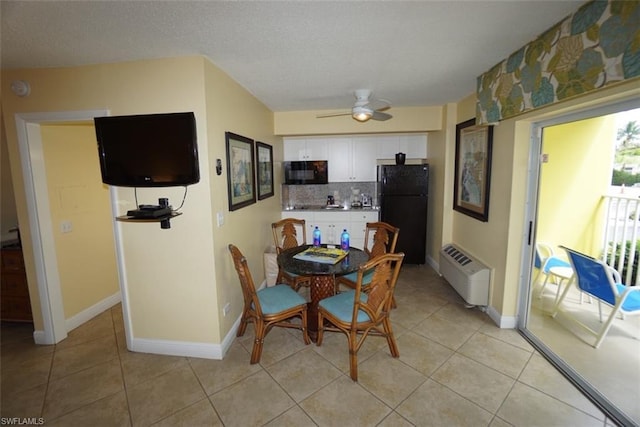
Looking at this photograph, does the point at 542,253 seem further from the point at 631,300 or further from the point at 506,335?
the point at 506,335

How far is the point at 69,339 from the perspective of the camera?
→ 8.83 ft

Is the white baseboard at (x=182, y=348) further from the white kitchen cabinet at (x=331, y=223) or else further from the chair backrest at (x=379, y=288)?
the white kitchen cabinet at (x=331, y=223)

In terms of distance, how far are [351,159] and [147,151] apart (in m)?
3.33

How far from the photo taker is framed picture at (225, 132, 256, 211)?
8.47 ft

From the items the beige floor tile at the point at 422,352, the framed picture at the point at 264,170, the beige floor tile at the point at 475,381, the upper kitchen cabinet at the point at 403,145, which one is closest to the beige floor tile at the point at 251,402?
the beige floor tile at the point at 422,352

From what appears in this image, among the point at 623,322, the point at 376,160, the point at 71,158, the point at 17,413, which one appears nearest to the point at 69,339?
the point at 17,413

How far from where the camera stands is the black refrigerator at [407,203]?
4.30 metres

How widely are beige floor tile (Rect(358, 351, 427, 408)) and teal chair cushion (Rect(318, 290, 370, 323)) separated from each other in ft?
1.34

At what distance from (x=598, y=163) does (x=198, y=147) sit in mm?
3296

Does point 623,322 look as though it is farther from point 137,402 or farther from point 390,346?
point 137,402

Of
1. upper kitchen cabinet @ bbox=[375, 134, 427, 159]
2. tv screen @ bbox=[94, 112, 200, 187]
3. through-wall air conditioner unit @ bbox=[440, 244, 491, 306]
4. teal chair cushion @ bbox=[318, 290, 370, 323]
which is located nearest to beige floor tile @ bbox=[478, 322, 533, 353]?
through-wall air conditioner unit @ bbox=[440, 244, 491, 306]

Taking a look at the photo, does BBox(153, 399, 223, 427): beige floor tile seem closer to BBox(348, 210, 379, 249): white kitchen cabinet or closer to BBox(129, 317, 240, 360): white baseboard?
BBox(129, 317, 240, 360): white baseboard

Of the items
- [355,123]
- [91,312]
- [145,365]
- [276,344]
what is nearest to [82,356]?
[145,365]

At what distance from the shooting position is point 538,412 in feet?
5.89
